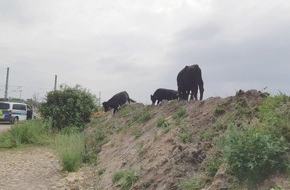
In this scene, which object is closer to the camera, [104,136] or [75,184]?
[75,184]

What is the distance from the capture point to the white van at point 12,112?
1240 inches

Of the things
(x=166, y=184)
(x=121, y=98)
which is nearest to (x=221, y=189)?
(x=166, y=184)

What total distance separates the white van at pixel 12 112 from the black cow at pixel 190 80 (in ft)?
69.5

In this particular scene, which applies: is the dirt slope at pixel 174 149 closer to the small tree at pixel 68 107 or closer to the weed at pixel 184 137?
the weed at pixel 184 137

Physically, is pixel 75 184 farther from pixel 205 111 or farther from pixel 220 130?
pixel 220 130

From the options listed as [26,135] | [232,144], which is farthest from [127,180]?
[26,135]

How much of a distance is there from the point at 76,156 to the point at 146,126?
2.29m

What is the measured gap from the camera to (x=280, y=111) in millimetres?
6496

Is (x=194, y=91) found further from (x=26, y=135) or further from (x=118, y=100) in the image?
(x=26, y=135)

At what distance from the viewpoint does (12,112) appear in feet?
105

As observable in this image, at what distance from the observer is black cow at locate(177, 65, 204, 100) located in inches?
501

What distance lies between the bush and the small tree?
54.3 feet

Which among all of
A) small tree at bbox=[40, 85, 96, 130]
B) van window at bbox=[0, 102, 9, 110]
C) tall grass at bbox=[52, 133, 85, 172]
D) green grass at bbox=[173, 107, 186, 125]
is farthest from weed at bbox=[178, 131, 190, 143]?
van window at bbox=[0, 102, 9, 110]

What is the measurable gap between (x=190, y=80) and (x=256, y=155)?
24.3ft
